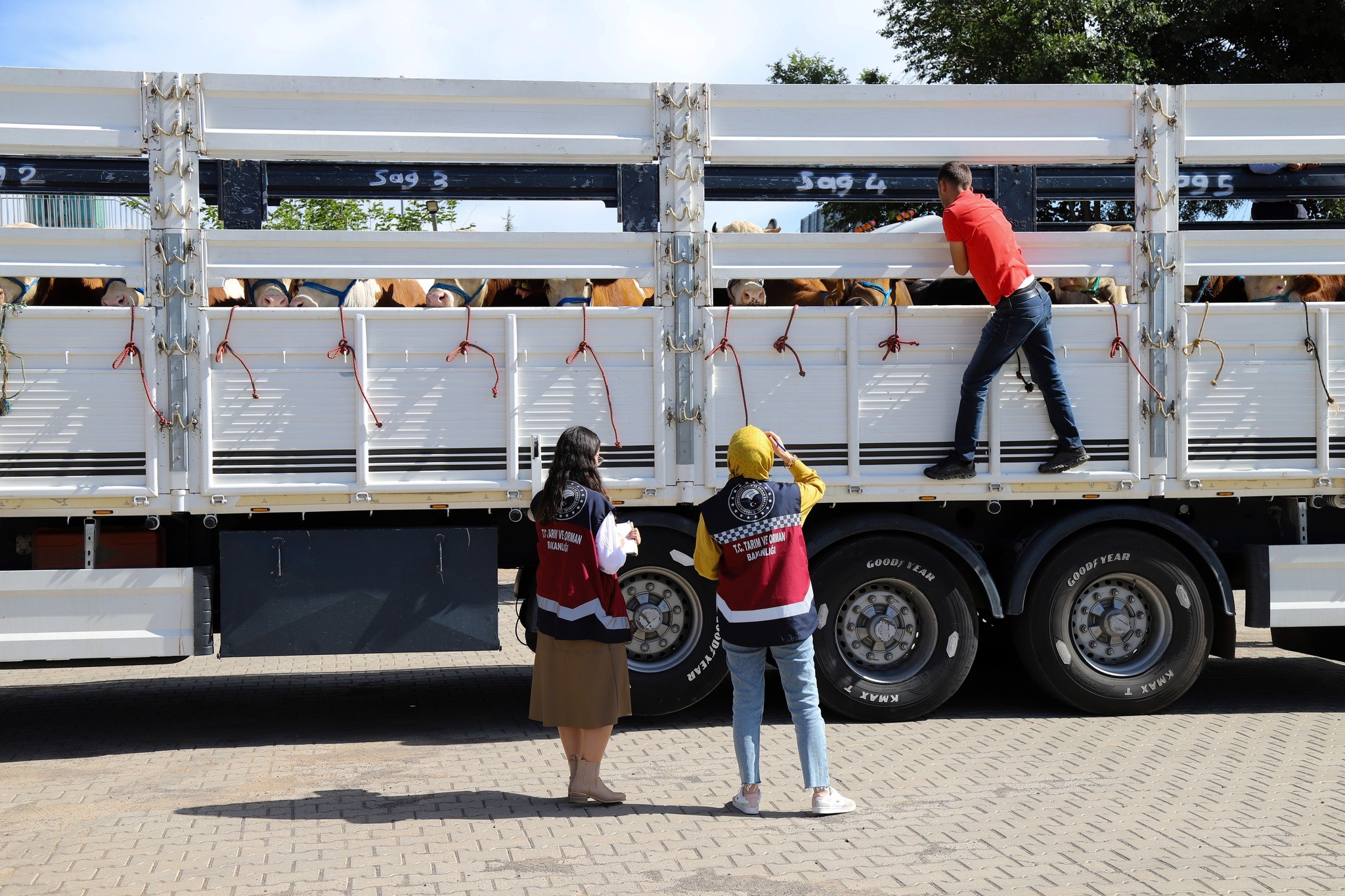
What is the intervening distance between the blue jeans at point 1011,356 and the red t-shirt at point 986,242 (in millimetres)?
91

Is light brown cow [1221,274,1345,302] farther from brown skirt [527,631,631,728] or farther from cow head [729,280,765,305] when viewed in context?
brown skirt [527,631,631,728]

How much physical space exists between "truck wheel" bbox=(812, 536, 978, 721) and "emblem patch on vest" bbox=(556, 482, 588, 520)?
1.92 metres

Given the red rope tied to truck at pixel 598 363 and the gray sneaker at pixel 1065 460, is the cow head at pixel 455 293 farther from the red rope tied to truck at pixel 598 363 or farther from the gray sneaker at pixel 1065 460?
the gray sneaker at pixel 1065 460

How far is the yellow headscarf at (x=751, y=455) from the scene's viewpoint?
5.47 meters

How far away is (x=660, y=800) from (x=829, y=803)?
2.61 ft

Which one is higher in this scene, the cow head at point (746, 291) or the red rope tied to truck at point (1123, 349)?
the cow head at point (746, 291)

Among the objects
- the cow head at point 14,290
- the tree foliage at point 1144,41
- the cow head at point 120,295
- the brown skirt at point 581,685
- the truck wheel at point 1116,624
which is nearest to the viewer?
the brown skirt at point 581,685

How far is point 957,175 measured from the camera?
22.6 feet

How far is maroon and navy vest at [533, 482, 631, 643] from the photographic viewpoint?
5641 millimetres

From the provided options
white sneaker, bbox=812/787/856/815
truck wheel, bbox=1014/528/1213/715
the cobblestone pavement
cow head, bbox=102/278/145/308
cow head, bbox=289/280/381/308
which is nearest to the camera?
the cobblestone pavement

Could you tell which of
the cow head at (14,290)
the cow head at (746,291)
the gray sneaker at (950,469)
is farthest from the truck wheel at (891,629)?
the cow head at (14,290)

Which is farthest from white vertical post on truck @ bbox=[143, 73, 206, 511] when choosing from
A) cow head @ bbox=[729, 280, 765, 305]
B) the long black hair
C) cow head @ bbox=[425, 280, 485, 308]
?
cow head @ bbox=[729, 280, 765, 305]

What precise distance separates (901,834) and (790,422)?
2.50 meters

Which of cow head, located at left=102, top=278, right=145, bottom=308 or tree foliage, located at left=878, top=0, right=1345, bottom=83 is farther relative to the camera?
tree foliage, located at left=878, top=0, right=1345, bottom=83
